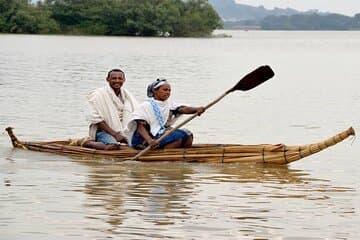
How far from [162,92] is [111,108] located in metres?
0.88

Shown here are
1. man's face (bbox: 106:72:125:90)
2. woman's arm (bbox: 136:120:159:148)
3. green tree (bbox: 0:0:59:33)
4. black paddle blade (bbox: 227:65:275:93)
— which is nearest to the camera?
woman's arm (bbox: 136:120:159:148)

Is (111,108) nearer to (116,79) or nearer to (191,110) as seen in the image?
(116,79)

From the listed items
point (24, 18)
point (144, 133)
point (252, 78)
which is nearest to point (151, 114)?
point (144, 133)

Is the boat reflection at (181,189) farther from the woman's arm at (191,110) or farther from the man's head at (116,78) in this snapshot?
the man's head at (116,78)

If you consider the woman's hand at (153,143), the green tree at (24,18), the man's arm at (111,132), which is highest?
the green tree at (24,18)

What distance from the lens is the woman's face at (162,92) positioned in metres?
10.8

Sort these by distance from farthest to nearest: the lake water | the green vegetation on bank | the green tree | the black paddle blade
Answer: the green vegetation on bank
the green tree
the black paddle blade
the lake water

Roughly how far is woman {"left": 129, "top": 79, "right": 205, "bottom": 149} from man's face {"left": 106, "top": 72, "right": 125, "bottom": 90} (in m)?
0.54

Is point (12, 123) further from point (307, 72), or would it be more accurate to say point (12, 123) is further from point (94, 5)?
point (94, 5)

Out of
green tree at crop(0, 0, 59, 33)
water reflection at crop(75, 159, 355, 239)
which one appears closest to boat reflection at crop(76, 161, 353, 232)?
water reflection at crop(75, 159, 355, 239)

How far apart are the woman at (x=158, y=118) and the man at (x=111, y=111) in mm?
413

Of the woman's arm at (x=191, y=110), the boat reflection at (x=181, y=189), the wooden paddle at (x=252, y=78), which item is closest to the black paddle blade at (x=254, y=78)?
the wooden paddle at (x=252, y=78)

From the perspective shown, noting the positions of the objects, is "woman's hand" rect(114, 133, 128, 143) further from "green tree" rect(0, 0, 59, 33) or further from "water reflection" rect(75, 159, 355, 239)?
"green tree" rect(0, 0, 59, 33)

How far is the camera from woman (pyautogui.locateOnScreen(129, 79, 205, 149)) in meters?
10.8
